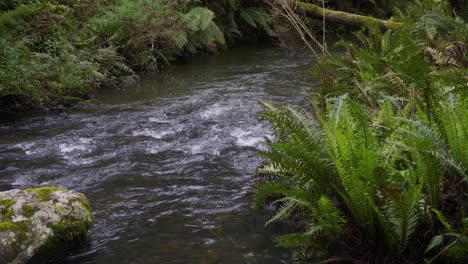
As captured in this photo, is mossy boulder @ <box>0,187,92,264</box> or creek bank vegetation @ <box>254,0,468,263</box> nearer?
creek bank vegetation @ <box>254,0,468,263</box>

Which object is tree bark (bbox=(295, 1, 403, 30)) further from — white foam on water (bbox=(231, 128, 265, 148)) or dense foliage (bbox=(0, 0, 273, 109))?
white foam on water (bbox=(231, 128, 265, 148))

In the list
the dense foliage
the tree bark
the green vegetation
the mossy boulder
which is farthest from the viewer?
the tree bark

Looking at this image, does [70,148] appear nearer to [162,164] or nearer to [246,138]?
[162,164]

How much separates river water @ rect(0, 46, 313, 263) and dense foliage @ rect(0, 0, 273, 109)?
0.44 m

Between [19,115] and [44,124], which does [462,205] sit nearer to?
[44,124]

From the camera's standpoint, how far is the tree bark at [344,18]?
10.4 m

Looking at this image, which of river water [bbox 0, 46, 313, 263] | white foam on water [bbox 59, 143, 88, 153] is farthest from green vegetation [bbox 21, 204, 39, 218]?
white foam on water [bbox 59, 143, 88, 153]

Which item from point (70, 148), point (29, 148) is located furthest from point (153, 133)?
point (29, 148)

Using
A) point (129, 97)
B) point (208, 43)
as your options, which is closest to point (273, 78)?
point (129, 97)

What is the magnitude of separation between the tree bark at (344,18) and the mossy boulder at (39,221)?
762cm

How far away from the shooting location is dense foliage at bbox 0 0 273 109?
7227mm

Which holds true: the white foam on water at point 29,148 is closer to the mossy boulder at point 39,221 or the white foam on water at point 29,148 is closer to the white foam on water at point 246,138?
the mossy boulder at point 39,221

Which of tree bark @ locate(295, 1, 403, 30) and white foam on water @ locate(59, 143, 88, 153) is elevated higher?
tree bark @ locate(295, 1, 403, 30)

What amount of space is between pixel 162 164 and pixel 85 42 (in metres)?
5.11
